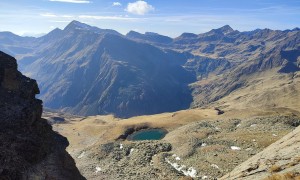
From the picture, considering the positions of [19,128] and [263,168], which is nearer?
[263,168]

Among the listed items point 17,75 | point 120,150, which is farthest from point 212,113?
point 17,75

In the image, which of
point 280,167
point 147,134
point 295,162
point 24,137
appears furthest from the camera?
point 147,134

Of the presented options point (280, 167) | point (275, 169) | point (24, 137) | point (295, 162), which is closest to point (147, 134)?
point (24, 137)

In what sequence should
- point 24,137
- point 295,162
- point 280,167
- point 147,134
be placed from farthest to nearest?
point 147,134
point 24,137
point 280,167
point 295,162

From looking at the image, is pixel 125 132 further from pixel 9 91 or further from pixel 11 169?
pixel 11 169

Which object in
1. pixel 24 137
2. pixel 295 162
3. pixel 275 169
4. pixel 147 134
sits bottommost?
pixel 147 134

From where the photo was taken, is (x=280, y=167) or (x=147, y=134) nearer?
(x=280, y=167)

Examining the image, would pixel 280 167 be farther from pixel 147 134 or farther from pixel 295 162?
pixel 147 134
